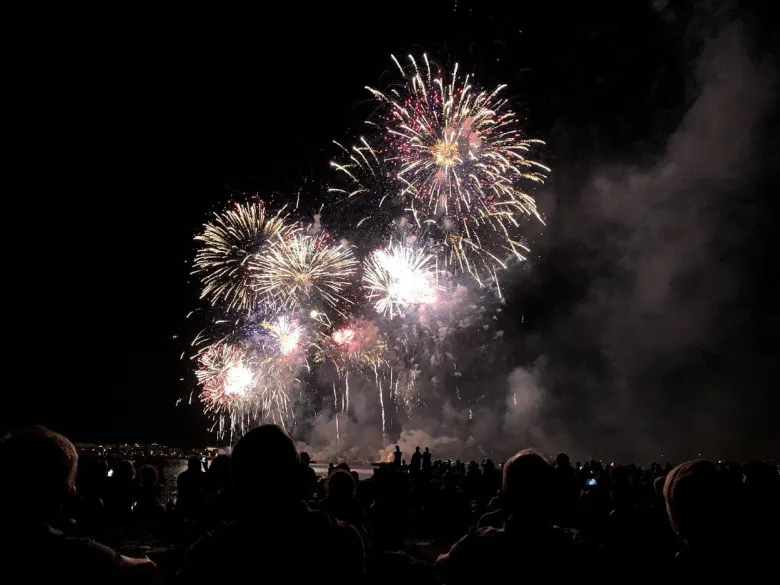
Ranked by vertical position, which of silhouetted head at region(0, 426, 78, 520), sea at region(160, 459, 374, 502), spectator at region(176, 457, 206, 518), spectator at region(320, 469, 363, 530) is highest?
silhouetted head at region(0, 426, 78, 520)

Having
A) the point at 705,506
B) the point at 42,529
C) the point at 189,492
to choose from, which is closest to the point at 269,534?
the point at 42,529

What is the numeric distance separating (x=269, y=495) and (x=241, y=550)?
29cm

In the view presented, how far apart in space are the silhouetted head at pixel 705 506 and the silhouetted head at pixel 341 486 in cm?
362

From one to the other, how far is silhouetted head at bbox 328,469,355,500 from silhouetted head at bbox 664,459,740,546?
3.62 m

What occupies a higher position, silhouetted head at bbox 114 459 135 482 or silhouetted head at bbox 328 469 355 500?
silhouetted head at bbox 328 469 355 500

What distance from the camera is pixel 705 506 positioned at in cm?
285

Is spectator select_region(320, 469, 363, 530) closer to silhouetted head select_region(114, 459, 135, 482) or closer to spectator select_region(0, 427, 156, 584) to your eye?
spectator select_region(0, 427, 156, 584)

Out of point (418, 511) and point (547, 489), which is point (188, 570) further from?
point (418, 511)

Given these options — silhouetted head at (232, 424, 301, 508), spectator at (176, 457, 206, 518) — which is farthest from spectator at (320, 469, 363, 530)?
spectator at (176, 457, 206, 518)

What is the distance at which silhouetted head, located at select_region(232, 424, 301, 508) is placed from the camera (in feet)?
8.41

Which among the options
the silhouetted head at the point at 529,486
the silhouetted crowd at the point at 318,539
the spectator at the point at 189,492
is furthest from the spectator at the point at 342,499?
the spectator at the point at 189,492

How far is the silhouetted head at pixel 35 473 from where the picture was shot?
8.13ft

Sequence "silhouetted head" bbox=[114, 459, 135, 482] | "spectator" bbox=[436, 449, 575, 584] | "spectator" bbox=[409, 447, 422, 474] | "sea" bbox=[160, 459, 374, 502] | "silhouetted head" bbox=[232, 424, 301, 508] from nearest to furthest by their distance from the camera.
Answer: "silhouetted head" bbox=[232, 424, 301, 508], "spectator" bbox=[436, 449, 575, 584], "silhouetted head" bbox=[114, 459, 135, 482], "spectator" bbox=[409, 447, 422, 474], "sea" bbox=[160, 459, 374, 502]

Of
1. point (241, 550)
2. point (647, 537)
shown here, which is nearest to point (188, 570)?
point (241, 550)
